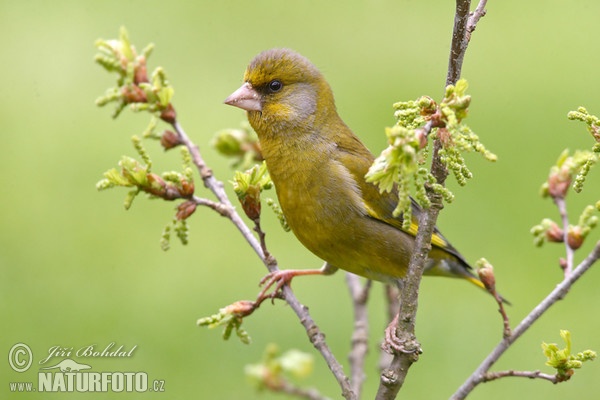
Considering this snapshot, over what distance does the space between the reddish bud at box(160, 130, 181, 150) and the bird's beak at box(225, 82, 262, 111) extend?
0.57 meters

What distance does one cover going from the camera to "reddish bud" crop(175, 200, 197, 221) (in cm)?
321

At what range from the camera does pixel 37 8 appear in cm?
1023

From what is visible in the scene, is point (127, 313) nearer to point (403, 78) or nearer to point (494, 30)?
point (403, 78)

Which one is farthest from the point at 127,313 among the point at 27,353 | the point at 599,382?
the point at 599,382

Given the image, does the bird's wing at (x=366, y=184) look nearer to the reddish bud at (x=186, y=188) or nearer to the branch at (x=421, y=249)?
the reddish bud at (x=186, y=188)

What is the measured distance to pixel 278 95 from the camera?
403 centimetres

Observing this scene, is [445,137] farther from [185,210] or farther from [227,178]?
[227,178]

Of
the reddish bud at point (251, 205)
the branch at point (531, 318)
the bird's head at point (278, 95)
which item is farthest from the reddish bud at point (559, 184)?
the bird's head at point (278, 95)

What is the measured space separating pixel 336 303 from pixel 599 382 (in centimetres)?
187

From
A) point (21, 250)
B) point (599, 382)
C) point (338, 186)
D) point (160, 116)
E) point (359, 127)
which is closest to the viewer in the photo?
point (160, 116)

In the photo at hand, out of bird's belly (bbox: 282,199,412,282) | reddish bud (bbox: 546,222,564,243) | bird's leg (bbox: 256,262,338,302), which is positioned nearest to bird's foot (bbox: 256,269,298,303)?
bird's leg (bbox: 256,262,338,302)

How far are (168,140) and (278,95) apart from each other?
0.76m

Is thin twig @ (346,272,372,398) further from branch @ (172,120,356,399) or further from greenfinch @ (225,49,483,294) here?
branch @ (172,120,356,399)

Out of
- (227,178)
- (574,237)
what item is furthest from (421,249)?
(227,178)
